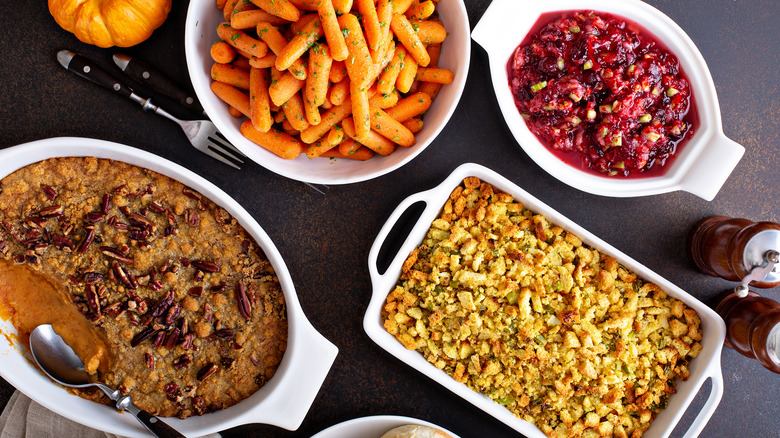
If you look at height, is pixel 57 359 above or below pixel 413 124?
below

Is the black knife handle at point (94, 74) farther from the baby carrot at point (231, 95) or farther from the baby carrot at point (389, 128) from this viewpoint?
the baby carrot at point (389, 128)

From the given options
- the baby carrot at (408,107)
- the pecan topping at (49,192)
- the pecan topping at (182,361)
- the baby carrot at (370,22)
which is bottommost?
the pecan topping at (182,361)

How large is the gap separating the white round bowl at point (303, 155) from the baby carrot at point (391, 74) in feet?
0.81

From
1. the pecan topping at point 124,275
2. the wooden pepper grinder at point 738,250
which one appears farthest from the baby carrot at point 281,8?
the wooden pepper grinder at point 738,250

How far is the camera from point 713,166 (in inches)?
84.1

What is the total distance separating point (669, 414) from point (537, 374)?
0.61 meters

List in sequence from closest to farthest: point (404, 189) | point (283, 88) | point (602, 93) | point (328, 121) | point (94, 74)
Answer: point (283, 88)
point (328, 121)
point (602, 93)
point (94, 74)
point (404, 189)

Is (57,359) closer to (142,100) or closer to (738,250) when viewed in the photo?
(142,100)

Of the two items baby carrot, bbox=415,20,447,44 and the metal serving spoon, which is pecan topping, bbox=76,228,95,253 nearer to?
the metal serving spoon

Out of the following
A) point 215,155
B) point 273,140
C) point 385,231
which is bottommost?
point 215,155

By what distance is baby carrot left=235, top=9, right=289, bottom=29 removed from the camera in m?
1.88

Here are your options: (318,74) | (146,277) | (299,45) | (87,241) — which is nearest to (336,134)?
(318,74)

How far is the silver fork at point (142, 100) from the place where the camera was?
7.33 ft

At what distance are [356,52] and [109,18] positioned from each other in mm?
1077
